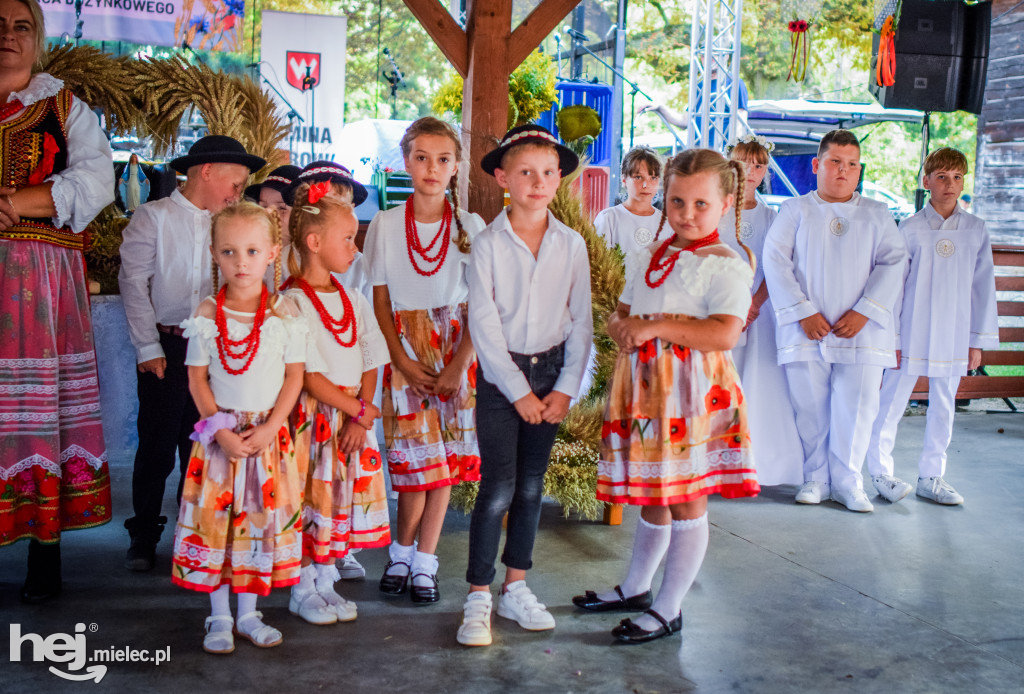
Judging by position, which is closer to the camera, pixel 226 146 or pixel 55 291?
pixel 55 291

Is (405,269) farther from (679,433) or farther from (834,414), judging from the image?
(834,414)

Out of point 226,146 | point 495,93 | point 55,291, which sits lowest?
point 55,291

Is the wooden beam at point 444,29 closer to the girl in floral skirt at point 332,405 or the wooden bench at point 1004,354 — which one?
the girl in floral skirt at point 332,405

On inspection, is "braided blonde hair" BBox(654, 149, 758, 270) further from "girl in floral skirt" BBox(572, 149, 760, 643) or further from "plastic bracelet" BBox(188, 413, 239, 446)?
"plastic bracelet" BBox(188, 413, 239, 446)

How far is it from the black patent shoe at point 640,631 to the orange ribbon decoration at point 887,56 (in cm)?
566

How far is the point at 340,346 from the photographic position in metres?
2.76

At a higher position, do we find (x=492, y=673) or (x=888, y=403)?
(x=888, y=403)

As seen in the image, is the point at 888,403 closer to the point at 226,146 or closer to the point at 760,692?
the point at 760,692

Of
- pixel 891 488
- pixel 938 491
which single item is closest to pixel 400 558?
pixel 891 488

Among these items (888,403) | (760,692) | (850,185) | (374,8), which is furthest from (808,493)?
(374,8)

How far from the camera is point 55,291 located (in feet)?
9.61

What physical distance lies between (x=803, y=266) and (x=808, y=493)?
1.05m

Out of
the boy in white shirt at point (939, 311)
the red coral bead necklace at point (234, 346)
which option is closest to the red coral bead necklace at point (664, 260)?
the red coral bead necklace at point (234, 346)

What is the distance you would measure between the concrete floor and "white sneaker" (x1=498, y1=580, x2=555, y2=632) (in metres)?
0.03
